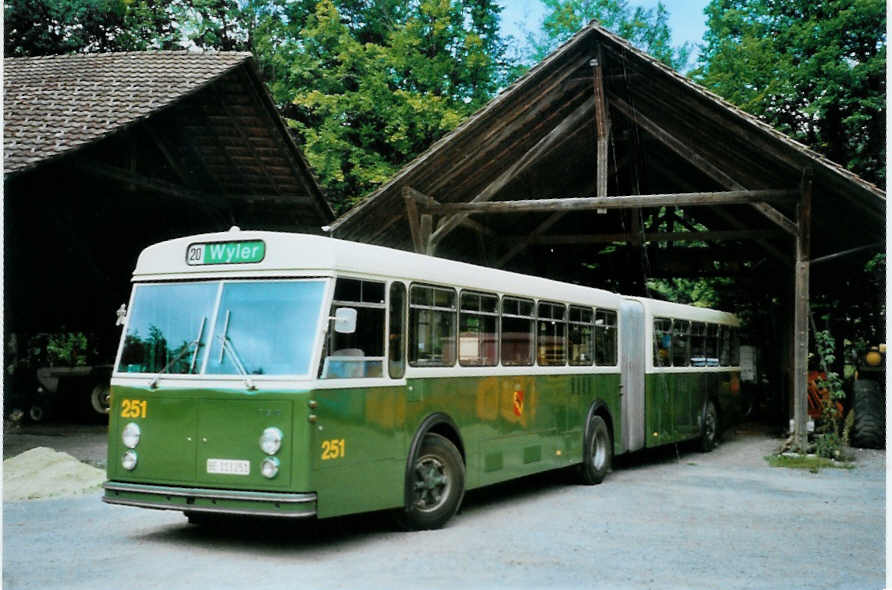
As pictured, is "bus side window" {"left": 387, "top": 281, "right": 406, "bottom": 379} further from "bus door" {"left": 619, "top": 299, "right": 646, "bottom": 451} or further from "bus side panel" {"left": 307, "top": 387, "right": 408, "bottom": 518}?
"bus door" {"left": 619, "top": 299, "right": 646, "bottom": 451}

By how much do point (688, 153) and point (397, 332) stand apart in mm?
9514

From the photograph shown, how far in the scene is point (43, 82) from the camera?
55.0 feet

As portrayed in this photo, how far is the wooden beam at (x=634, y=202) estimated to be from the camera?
640 inches

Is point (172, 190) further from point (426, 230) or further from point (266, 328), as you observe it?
point (266, 328)

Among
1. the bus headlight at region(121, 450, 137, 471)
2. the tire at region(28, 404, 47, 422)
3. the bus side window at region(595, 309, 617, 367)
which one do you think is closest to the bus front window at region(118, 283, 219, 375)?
the bus headlight at region(121, 450, 137, 471)

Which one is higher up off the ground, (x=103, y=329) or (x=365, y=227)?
(x=365, y=227)

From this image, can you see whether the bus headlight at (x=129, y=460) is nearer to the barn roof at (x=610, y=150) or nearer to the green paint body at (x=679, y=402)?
the green paint body at (x=679, y=402)

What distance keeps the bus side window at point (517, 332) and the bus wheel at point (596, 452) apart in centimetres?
208

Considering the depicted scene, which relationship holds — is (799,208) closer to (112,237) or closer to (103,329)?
(112,237)

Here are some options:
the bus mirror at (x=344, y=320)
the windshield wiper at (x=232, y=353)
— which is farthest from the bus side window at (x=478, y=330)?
the windshield wiper at (x=232, y=353)

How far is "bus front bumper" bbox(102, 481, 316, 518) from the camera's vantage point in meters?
7.73

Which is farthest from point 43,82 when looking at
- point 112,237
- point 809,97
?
point 809,97

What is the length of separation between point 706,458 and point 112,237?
12278mm

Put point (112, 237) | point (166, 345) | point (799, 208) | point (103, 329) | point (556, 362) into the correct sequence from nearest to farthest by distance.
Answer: point (166, 345) < point (556, 362) < point (799, 208) < point (112, 237) < point (103, 329)
